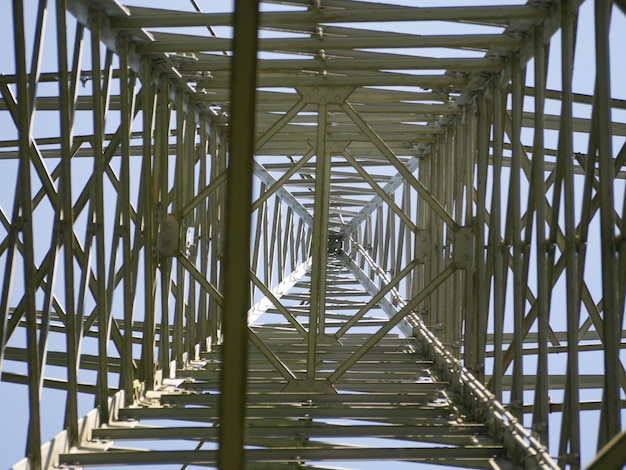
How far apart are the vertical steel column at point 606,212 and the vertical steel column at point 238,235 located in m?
4.41

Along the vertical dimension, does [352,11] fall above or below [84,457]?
above

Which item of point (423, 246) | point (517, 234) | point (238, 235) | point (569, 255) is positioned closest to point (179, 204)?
point (423, 246)

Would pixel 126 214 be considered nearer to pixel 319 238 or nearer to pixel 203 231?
pixel 319 238

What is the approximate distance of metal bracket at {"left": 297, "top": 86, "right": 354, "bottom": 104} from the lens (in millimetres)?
14195

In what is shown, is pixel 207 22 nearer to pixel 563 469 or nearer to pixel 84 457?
pixel 84 457

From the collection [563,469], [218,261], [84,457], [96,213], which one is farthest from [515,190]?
[218,261]

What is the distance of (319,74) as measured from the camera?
14.3 metres

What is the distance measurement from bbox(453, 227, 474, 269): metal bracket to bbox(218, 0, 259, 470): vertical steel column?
352 inches

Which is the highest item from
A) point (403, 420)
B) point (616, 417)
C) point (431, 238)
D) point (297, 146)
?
point (297, 146)

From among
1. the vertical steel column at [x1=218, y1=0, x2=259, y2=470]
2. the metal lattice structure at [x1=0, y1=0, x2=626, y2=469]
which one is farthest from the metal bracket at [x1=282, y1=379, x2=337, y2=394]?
the vertical steel column at [x1=218, y1=0, x2=259, y2=470]

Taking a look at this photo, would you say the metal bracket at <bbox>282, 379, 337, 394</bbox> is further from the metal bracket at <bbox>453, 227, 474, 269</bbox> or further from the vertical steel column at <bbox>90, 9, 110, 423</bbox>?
the vertical steel column at <bbox>90, 9, 110, 423</bbox>

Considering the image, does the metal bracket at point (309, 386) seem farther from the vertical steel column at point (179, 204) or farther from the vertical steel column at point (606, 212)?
the vertical steel column at point (606, 212)

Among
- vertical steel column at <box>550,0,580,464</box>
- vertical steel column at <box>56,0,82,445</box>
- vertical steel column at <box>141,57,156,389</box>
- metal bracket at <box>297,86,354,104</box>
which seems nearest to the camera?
vertical steel column at <box>550,0,580,464</box>

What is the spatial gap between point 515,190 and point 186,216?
16.6ft
